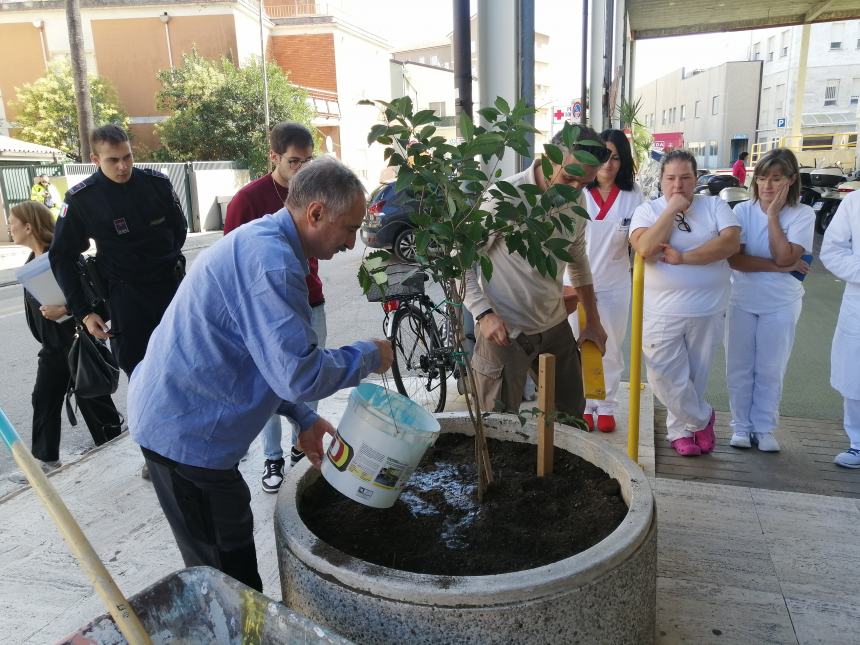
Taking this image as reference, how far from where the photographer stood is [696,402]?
151 inches

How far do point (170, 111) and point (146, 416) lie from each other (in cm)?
2855

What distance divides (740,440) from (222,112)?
2450cm

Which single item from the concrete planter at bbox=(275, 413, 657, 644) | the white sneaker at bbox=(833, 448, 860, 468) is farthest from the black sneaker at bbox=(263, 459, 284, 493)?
the white sneaker at bbox=(833, 448, 860, 468)

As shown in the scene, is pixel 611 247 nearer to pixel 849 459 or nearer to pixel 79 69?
pixel 849 459

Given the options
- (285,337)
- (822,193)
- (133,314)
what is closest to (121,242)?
(133,314)

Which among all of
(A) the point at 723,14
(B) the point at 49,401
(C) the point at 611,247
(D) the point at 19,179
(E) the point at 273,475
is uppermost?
(A) the point at 723,14

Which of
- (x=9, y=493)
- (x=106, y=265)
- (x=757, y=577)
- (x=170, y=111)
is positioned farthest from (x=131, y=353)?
(x=170, y=111)

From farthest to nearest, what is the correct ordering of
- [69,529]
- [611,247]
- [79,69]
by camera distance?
1. [79,69]
2. [611,247]
3. [69,529]

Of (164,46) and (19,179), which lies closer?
(19,179)

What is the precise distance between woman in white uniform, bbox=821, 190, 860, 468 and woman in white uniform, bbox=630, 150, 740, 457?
590 mm

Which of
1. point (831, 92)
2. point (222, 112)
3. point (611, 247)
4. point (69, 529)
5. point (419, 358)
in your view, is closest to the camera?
point (69, 529)

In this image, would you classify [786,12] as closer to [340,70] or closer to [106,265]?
[340,70]

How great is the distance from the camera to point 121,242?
3373mm

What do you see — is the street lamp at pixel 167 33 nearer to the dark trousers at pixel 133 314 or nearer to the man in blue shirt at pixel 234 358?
the dark trousers at pixel 133 314
